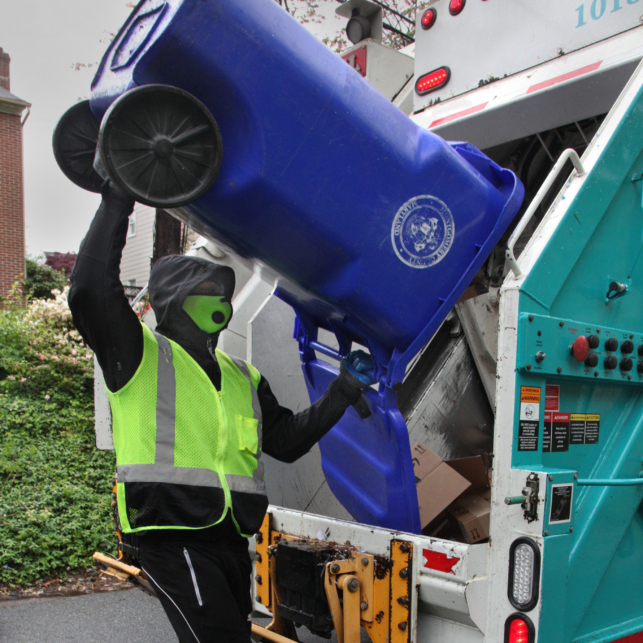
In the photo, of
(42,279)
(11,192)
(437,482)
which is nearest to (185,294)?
(437,482)

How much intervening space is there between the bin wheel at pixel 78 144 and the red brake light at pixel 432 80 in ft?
4.84

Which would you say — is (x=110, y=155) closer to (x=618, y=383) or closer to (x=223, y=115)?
(x=223, y=115)

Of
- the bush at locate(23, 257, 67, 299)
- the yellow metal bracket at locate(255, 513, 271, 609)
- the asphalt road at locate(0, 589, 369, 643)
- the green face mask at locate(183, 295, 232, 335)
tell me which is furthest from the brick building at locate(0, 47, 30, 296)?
the green face mask at locate(183, 295, 232, 335)

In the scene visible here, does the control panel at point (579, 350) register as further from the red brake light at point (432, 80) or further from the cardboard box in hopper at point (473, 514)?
the red brake light at point (432, 80)

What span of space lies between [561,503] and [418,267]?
2.43 feet

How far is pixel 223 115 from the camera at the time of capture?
5.57ft

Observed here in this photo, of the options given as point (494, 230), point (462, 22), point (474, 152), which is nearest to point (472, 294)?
point (494, 230)

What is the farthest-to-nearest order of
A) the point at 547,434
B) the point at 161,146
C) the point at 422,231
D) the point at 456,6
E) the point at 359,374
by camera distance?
the point at 456,6, the point at 359,374, the point at 422,231, the point at 547,434, the point at 161,146

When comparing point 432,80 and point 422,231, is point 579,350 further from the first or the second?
point 432,80

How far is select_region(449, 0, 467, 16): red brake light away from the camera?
2686 mm

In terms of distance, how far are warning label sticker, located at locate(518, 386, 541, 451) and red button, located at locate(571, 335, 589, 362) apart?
0.55ft

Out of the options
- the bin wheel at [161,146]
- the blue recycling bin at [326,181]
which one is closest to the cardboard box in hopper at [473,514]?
the blue recycling bin at [326,181]

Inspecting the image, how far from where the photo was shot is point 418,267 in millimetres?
1912

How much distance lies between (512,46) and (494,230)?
94 centimetres
